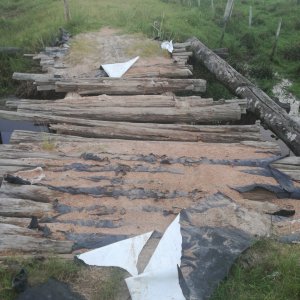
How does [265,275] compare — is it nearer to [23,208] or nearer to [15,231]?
[15,231]

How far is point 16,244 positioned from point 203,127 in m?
3.95

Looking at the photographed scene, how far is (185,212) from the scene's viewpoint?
4637mm

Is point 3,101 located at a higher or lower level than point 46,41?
lower

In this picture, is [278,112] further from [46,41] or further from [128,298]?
[46,41]

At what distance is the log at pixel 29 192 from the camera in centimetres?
497

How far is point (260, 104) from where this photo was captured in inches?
314

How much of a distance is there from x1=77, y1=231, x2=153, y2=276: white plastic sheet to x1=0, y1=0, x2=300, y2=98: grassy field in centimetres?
760

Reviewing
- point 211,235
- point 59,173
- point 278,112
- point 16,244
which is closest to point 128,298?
point 211,235

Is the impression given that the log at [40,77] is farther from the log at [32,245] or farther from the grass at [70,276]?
the grass at [70,276]

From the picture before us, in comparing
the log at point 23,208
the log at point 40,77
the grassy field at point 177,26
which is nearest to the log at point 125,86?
the log at point 40,77

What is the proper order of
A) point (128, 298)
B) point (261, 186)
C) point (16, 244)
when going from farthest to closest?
point (261, 186)
point (16, 244)
point (128, 298)

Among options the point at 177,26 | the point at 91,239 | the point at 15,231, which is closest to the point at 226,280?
the point at 91,239

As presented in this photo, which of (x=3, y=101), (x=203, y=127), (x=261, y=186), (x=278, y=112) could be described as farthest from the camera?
(x=3, y=101)

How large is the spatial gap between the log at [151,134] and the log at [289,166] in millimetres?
939
